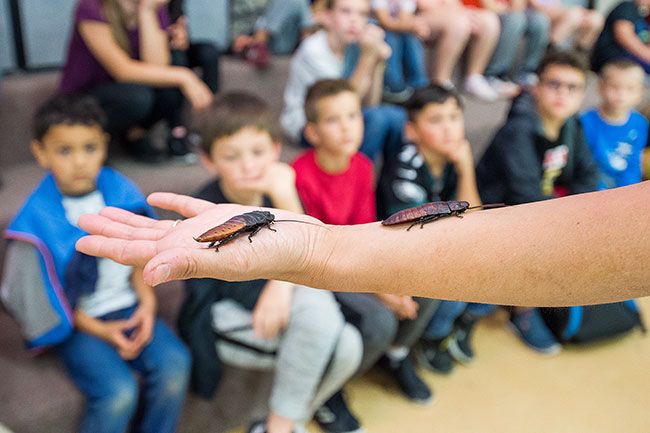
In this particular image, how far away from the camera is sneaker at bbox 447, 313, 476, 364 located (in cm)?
230

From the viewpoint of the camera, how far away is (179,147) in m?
2.52

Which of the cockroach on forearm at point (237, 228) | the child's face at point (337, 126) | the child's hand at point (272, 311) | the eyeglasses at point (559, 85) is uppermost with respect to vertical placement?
the cockroach on forearm at point (237, 228)

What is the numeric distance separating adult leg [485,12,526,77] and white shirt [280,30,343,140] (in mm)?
1456

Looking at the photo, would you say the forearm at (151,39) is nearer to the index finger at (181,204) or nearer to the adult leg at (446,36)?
the index finger at (181,204)

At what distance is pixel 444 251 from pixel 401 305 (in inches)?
43.0

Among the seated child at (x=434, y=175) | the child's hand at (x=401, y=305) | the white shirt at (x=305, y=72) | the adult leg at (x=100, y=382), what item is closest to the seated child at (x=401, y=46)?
the white shirt at (x=305, y=72)

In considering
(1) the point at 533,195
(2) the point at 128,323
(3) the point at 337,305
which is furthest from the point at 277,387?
(1) the point at 533,195

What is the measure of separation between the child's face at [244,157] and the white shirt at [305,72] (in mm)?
910

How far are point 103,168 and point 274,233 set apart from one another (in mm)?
976

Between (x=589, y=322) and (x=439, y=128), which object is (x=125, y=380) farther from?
(x=589, y=322)

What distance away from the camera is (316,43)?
9.05 feet

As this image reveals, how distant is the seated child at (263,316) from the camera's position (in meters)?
1.77

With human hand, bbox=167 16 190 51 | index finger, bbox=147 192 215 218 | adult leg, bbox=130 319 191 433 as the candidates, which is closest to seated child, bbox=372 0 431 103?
human hand, bbox=167 16 190 51

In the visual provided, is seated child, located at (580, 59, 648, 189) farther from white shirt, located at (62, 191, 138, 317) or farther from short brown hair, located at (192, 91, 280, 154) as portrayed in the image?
white shirt, located at (62, 191, 138, 317)
